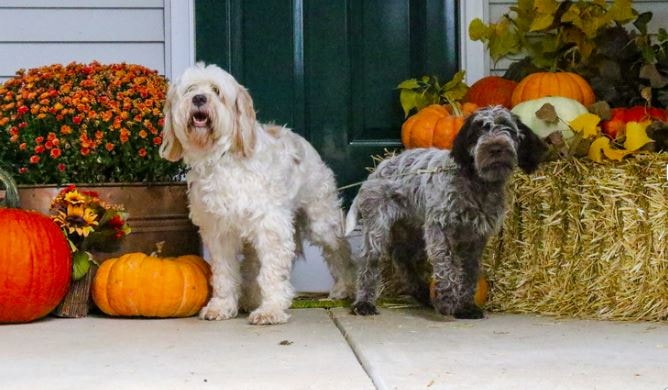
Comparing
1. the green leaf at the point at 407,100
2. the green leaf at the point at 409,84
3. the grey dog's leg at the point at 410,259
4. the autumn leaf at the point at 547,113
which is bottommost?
the grey dog's leg at the point at 410,259

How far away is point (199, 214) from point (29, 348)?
1.08 m

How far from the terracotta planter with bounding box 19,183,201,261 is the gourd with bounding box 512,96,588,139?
5.96 ft

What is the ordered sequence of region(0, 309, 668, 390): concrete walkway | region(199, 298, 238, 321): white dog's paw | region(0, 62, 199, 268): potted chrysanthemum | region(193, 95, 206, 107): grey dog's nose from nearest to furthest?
region(0, 309, 668, 390): concrete walkway < region(193, 95, 206, 107): grey dog's nose < region(199, 298, 238, 321): white dog's paw < region(0, 62, 199, 268): potted chrysanthemum

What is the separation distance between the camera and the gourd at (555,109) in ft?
17.2

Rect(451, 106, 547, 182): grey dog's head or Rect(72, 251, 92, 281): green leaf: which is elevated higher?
Rect(451, 106, 547, 182): grey dog's head

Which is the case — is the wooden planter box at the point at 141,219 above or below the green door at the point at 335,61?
below

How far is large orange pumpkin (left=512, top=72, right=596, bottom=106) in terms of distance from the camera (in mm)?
5695

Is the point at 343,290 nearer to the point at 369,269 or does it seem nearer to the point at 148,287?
the point at 369,269

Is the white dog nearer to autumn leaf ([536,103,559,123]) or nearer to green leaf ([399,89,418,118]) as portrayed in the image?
green leaf ([399,89,418,118])

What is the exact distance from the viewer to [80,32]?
624cm

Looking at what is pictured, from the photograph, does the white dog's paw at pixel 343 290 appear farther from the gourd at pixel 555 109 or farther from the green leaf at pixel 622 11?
the green leaf at pixel 622 11

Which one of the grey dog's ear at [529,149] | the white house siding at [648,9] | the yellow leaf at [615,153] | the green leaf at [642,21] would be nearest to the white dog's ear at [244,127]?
the grey dog's ear at [529,149]

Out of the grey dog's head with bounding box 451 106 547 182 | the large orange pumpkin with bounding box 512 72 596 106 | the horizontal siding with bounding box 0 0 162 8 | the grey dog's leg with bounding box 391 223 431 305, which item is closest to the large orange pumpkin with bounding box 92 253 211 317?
the grey dog's leg with bounding box 391 223 431 305

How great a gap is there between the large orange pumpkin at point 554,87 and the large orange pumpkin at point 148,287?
2031 millimetres
